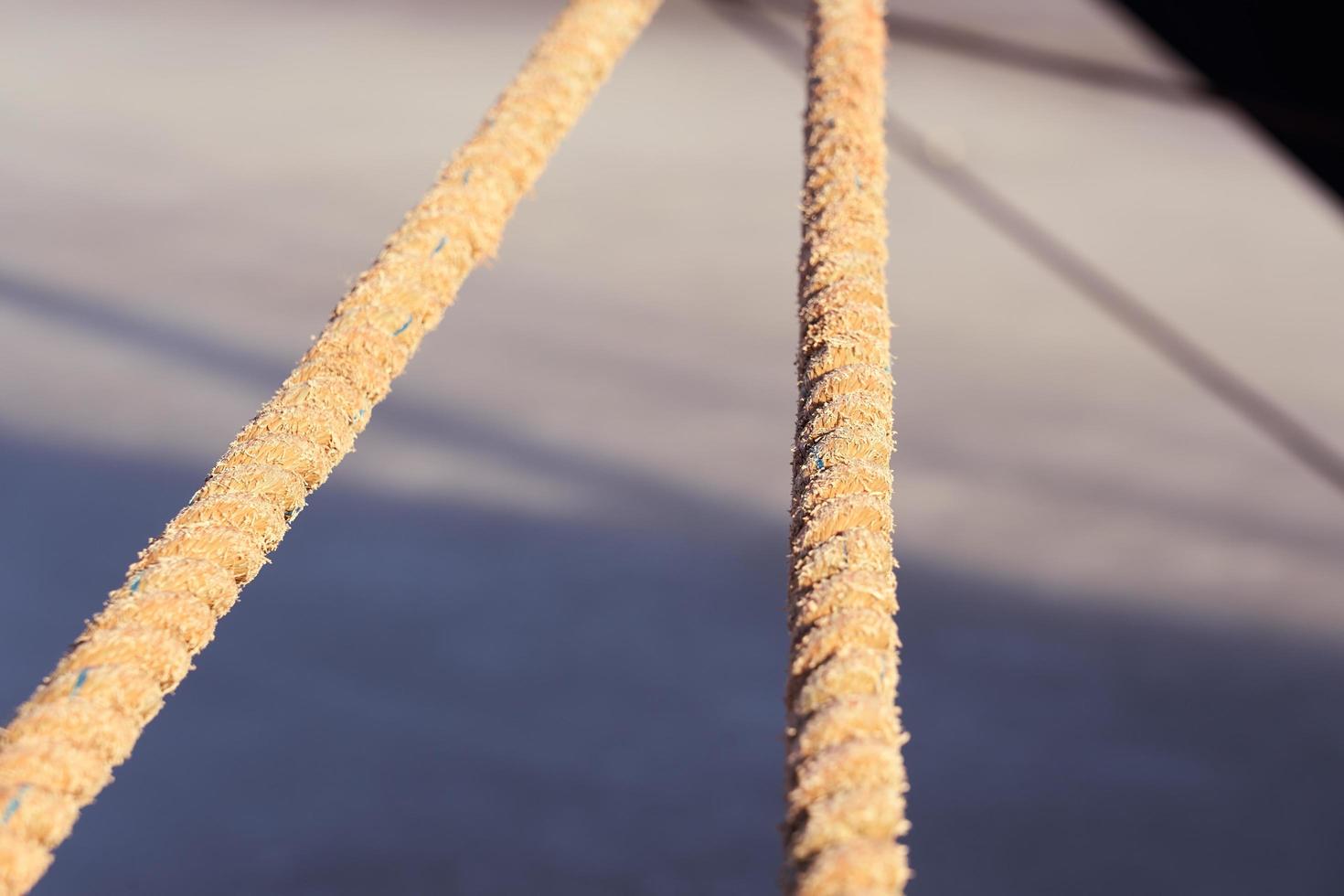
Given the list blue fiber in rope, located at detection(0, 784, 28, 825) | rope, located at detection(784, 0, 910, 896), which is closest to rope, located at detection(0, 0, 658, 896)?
blue fiber in rope, located at detection(0, 784, 28, 825)

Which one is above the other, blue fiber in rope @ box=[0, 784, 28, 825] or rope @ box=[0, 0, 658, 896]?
rope @ box=[0, 0, 658, 896]

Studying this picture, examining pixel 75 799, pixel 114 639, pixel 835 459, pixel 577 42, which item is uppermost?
Answer: pixel 577 42

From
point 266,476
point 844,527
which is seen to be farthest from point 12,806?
point 844,527

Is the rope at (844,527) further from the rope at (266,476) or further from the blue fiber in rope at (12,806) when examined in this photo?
the blue fiber in rope at (12,806)

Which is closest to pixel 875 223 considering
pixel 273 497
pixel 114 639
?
pixel 273 497

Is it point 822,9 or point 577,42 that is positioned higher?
point 822,9

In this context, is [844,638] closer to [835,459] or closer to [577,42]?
[835,459]

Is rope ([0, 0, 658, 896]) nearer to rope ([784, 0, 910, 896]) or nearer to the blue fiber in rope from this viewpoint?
the blue fiber in rope
